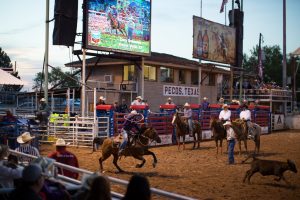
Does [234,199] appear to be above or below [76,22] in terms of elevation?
below

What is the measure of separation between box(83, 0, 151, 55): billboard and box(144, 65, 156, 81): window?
4.24 metres

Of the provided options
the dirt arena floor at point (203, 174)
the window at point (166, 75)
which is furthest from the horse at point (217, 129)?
the window at point (166, 75)

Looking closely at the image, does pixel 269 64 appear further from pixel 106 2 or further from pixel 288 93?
pixel 106 2

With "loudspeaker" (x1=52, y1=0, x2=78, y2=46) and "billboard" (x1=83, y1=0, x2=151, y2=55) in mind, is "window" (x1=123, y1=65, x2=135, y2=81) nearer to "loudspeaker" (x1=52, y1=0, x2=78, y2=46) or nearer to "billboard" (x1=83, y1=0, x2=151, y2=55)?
"billboard" (x1=83, y1=0, x2=151, y2=55)

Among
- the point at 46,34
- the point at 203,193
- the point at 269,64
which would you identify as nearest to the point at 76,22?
the point at 46,34

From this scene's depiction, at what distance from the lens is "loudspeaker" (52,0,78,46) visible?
20.5 m

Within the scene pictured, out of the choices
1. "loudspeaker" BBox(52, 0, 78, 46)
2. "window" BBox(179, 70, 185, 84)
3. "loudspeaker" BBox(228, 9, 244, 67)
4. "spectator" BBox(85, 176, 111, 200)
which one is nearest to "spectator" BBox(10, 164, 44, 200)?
"spectator" BBox(85, 176, 111, 200)

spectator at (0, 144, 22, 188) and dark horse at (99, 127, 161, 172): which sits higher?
spectator at (0, 144, 22, 188)

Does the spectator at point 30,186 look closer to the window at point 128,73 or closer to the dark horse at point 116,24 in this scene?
the dark horse at point 116,24

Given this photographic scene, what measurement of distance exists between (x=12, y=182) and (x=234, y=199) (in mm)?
5470

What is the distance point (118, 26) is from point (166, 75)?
30.8ft

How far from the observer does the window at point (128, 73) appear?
29705 mm

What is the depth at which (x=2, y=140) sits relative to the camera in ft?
47.5

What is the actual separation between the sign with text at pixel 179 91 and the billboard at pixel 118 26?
6015 mm
